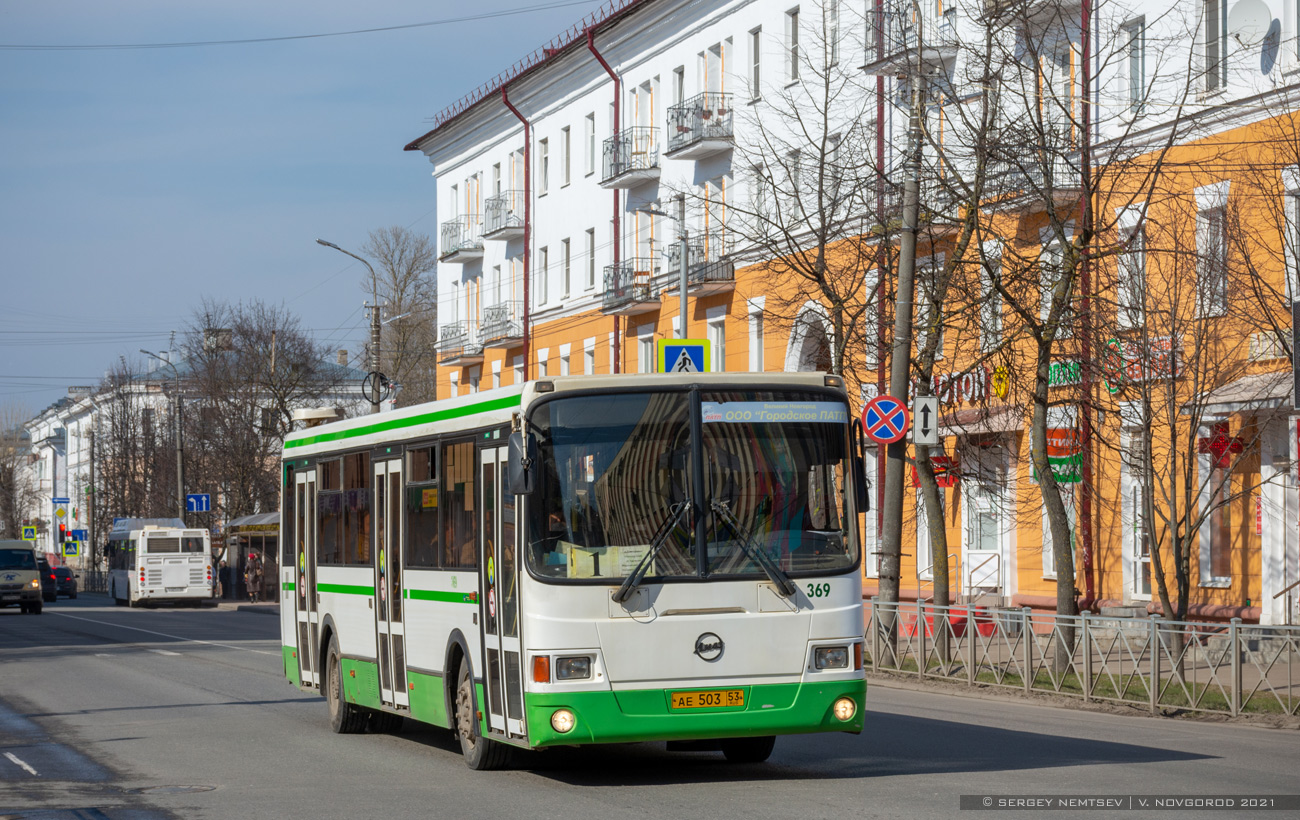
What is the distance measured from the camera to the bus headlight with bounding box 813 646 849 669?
1109 centimetres

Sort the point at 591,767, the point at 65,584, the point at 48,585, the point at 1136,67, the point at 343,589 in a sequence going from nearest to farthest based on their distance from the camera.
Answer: the point at 591,767 → the point at 343,589 → the point at 1136,67 → the point at 48,585 → the point at 65,584

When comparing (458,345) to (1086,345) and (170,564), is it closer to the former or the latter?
(170,564)

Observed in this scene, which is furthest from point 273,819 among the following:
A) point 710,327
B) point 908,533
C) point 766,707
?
point 710,327

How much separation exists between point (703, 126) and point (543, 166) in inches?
498

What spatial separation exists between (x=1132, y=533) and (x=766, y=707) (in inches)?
747

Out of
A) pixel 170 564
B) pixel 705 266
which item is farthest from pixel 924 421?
pixel 170 564

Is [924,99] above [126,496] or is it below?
above

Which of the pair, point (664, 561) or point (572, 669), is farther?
point (664, 561)

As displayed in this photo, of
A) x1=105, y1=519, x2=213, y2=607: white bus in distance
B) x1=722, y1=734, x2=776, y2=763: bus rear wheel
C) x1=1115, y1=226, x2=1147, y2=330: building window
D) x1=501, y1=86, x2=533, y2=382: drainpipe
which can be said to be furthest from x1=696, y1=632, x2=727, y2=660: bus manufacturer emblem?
x1=105, y1=519, x2=213, y2=607: white bus in distance

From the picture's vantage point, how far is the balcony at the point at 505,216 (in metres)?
53.1

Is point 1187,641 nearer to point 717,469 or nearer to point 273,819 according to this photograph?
point 717,469

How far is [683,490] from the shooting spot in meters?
10.9

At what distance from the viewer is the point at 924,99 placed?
22.2m

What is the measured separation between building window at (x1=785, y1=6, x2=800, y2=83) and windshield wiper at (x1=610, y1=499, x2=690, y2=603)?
28612 mm
